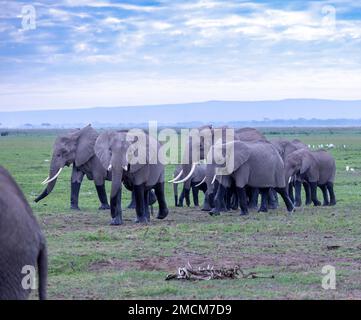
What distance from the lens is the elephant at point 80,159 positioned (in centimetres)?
2212

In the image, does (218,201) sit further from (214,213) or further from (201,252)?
(201,252)

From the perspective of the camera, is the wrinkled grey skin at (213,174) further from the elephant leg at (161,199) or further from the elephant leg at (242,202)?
the elephant leg at (161,199)

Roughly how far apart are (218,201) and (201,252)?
6.92 metres

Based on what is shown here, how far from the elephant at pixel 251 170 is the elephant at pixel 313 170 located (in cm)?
210

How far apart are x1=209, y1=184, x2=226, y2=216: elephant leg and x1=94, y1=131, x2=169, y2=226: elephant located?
5.56ft

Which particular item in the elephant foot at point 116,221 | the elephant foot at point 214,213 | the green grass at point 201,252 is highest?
the elephant foot at point 214,213

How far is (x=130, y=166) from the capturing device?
18641 mm

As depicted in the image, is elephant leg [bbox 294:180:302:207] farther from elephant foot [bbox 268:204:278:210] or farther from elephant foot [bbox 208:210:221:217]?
elephant foot [bbox 208:210:221:217]

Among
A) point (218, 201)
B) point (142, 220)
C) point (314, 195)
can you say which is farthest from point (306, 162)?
point (142, 220)

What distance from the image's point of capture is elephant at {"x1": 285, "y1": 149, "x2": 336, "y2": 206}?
944 inches

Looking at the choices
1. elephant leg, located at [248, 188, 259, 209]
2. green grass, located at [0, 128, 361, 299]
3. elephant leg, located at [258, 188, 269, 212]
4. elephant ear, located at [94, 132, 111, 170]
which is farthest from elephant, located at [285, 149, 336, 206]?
elephant ear, located at [94, 132, 111, 170]

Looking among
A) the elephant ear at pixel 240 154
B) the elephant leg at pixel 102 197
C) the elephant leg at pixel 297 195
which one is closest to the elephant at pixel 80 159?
the elephant leg at pixel 102 197
